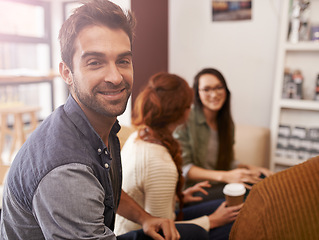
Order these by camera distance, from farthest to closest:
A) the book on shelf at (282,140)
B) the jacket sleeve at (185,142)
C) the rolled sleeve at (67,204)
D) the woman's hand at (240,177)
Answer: the book on shelf at (282,140)
the jacket sleeve at (185,142)
the woman's hand at (240,177)
the rolled sleeve at (67,204)

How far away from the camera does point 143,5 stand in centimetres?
251

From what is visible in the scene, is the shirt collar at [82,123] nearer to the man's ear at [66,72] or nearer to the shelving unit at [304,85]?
the man's ear at [66,72]

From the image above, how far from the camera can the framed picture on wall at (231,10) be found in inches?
107

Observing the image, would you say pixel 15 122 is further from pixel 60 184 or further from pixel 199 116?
pixel 60 184

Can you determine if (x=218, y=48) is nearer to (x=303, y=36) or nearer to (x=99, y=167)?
(x=303, y=36)

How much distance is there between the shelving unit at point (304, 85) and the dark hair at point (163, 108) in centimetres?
133

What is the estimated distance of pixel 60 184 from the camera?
2.20ft

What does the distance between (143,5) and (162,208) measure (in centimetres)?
179

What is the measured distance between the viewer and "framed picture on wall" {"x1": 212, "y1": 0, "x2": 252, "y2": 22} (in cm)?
272

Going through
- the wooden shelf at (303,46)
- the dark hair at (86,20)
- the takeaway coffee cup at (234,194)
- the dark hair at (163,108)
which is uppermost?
the wooden shelf at (303,46)

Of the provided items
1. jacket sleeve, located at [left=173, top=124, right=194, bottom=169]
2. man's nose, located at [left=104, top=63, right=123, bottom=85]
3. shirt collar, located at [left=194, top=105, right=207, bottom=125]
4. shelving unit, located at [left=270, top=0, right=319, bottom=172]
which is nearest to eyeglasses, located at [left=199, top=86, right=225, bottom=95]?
shirt collar, located at [left=194, top=105, right=207, bottom=125]

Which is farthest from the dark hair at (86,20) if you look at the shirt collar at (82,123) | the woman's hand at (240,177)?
the woman's hand at (240,177)

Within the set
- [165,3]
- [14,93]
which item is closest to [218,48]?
[165,3]

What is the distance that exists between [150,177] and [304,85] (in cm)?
A: 181
